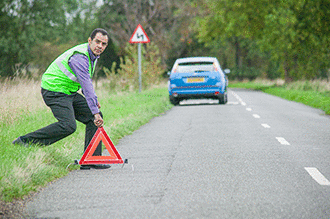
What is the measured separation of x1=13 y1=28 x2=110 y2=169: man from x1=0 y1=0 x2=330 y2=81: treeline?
16988 millimetres

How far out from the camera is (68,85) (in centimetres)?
621

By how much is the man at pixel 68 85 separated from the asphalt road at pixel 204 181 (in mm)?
605

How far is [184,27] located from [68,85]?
34681 mm

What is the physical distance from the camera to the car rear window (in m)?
17.8

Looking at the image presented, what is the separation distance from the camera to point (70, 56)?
6004mm

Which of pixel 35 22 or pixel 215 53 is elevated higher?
pixel 35 22

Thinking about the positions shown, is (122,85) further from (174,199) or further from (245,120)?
(174,199)

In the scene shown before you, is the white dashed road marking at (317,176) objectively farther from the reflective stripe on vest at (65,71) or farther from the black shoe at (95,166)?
the reflective stripe on vest at (65,71)

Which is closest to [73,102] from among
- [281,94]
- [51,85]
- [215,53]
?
[51,85]

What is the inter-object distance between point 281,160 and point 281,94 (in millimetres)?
20262

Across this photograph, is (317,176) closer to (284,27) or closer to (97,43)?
(97,43)

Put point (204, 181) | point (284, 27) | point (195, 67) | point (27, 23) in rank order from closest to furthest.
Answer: point (204, 181) → point (195, 67) → point (284, 27) → point (27, 23)

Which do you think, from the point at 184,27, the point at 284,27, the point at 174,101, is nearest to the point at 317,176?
the point at 174,101

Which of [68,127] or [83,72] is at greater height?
[83,72]
